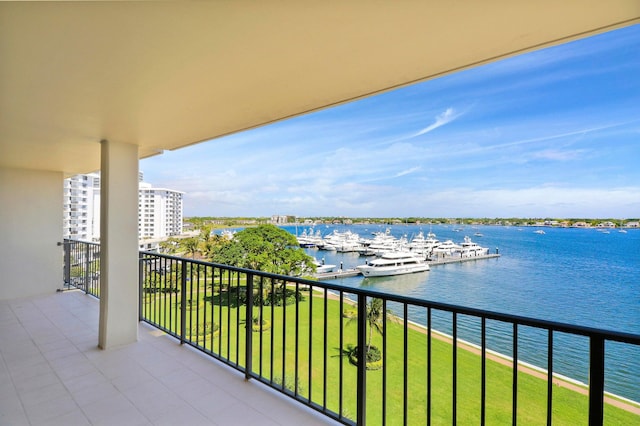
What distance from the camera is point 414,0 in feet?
3.82

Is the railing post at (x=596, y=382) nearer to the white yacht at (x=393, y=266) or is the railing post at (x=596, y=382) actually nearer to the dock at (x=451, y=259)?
the white yacht at (x=393, y=266)

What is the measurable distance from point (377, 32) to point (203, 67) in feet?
3.14

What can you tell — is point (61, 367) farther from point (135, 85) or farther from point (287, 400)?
point (135, 85)

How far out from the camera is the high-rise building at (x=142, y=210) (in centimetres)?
3288

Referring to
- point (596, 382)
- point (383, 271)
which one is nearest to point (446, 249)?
point (383, 271)

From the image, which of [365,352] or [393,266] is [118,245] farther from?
[393,266]

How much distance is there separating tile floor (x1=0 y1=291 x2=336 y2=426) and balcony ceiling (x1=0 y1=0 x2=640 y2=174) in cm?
220

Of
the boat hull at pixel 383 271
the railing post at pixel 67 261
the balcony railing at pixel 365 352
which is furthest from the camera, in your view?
the boat hull at pixel 383 271

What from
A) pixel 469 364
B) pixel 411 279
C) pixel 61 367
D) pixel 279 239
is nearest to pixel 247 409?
pixel 61 367

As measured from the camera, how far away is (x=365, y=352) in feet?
6.16

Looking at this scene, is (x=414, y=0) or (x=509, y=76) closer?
(x=414, y=0)

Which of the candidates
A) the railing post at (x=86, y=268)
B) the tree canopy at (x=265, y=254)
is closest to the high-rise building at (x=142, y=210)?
the tree canopy at (x=265, y=254)

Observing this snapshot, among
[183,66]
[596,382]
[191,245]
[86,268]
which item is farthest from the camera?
[191,245]

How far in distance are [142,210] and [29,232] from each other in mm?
28384
